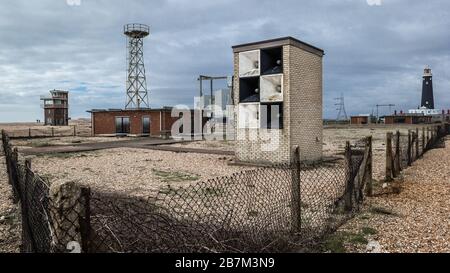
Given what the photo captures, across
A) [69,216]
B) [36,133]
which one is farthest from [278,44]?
[36,133]

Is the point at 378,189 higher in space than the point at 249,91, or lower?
lower

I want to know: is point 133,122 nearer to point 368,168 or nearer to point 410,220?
point 368,168

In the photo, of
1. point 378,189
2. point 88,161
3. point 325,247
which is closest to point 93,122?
point 88,161

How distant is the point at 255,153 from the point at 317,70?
5.13m

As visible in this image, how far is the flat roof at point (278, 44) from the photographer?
51.8ft

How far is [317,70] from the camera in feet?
58.4

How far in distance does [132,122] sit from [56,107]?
1788 inches

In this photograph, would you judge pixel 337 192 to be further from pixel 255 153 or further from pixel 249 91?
pixel 249 91

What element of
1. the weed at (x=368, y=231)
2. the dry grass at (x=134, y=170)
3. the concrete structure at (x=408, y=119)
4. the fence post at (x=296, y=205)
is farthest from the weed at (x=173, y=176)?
the concrete structure at (x=408, y=119)

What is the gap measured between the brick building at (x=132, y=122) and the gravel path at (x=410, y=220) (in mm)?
31105

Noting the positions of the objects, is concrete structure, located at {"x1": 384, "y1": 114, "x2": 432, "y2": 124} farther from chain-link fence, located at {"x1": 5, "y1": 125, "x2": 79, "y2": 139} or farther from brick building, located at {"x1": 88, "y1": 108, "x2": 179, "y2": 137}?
chain-link fence, located at {"x1": 5, "y1": 125, "x2": 79, "y2": 139}

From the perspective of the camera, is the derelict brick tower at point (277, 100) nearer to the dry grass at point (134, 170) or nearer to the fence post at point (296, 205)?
the dry grass at point (134, 170)

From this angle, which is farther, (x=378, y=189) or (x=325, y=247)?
(x=378, y=189)
